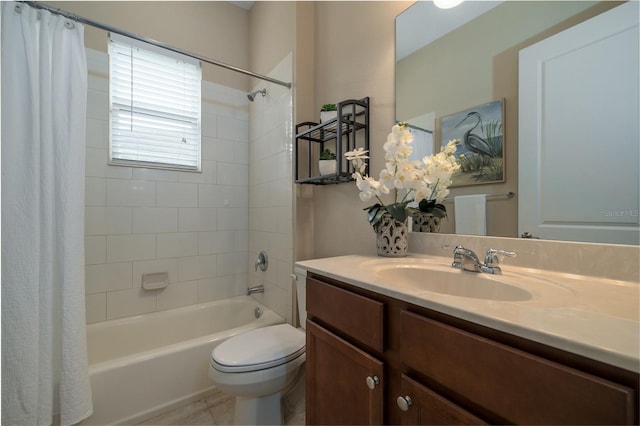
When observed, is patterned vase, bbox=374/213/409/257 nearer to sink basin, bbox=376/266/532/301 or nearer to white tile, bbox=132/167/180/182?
sink basin, bbox=376/266/532/301

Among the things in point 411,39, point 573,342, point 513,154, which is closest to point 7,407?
point 573,342

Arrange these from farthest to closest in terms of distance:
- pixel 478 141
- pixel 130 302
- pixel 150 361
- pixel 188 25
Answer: pixel 188 25, pixel 130 302, pixel 150 361, pixel 478 141

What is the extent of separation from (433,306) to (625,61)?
0.83 m

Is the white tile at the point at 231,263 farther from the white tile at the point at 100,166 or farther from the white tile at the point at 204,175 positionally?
the white tile at the point at 100,166

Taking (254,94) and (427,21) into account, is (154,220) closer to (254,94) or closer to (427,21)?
(254,94)

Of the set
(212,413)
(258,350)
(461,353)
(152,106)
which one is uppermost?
(152,106)

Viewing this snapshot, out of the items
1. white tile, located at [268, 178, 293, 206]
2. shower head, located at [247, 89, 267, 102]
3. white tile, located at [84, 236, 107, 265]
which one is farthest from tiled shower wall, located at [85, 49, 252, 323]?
white tile, located at [268, 178, 293, 206]

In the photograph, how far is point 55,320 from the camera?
116 cm

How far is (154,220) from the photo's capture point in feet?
6.35

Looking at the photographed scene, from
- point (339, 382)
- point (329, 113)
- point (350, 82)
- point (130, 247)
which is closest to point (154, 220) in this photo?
point (130, 247)

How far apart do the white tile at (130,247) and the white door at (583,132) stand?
2190 millimetres

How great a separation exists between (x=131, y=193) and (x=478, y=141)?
2125 mm

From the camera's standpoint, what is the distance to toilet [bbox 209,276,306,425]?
3.74 ft

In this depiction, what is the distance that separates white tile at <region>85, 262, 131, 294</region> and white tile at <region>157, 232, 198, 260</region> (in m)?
0.23
